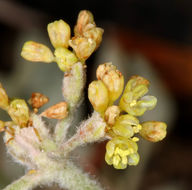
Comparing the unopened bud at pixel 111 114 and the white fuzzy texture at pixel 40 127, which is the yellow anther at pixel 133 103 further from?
the white fuzzy texture at pixel 40 127

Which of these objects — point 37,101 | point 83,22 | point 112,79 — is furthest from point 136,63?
point 112,79

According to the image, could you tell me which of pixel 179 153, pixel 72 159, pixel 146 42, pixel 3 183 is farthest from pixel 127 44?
pixel 72 159

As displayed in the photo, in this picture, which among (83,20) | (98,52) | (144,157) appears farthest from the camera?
(98,52)

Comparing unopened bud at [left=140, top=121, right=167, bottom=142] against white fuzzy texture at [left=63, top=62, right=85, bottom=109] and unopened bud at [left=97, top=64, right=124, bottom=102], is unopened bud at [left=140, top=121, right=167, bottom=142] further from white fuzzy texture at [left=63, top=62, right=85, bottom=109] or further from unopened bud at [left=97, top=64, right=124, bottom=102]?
white fuzzy texture at [left=63, top=62, right=85, bottom=109]

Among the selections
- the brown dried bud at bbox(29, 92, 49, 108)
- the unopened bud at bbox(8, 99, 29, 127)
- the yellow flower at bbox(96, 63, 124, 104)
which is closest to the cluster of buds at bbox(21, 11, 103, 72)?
the yellow flower at bbox(96, 63, 124, 104)

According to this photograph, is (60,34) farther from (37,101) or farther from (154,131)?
(154,131)

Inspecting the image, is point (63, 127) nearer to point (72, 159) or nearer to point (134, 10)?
point (72, 159)

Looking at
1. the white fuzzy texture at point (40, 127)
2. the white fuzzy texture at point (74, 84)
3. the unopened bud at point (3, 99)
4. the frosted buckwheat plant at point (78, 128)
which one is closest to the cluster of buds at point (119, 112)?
the frosted buckwheat plant at point (78, 128)
